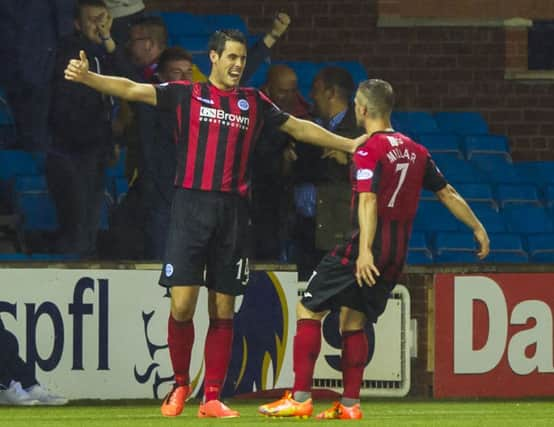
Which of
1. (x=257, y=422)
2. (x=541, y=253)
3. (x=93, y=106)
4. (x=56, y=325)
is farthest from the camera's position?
(x=541, y=253)

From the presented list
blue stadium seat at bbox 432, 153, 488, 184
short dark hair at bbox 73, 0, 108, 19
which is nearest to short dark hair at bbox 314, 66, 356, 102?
short dark hair at bbox 73, 0, 108, 19

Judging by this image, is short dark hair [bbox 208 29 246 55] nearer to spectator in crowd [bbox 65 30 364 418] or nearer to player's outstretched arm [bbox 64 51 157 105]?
spectator in crowd [bbox 65 30 364 418]

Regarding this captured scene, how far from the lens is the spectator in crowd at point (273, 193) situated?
1112cm

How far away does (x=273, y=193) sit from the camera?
441 inches

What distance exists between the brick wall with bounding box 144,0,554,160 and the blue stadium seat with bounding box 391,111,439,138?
0.73 meters

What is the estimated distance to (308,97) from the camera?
1355cm

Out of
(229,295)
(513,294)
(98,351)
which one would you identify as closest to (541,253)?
(513,294)

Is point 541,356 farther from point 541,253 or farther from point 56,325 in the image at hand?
point 56,325

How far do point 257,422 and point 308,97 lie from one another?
5.52m

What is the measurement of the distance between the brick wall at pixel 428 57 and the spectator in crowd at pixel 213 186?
6.46 m

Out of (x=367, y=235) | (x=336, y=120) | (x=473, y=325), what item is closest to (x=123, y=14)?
(x=336, y=120)

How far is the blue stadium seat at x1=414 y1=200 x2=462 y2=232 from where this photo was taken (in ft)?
42.1

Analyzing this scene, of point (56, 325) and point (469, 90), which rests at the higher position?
point (469, 90)

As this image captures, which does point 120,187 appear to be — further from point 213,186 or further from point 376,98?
point 376,98
